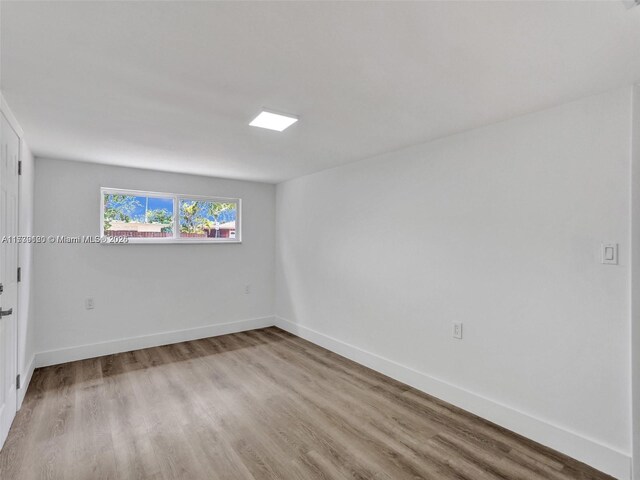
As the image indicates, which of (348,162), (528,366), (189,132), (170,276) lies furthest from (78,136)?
Answer: (528,366)

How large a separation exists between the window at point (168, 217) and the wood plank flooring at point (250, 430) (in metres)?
1.59

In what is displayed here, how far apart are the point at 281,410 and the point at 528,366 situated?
188 centimetres

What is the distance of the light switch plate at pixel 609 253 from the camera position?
76.1 inches

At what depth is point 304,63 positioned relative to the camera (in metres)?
1.64

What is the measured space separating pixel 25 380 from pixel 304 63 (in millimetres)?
3561

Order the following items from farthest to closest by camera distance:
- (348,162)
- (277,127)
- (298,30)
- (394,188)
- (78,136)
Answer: (348,162) < (394,188) < (78,136) < (277,127) < (298,30)

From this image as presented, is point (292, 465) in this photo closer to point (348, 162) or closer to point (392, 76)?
point (392, 76)

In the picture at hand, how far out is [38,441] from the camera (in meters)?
2.23

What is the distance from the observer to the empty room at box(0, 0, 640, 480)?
57.9 inches

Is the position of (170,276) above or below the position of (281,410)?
above

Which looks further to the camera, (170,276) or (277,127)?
(170,276)

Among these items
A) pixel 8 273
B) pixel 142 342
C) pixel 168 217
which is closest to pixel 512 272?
pixel 8 273

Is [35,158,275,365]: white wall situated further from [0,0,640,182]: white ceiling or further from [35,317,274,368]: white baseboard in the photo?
[0,0,640,182]: white ceiling

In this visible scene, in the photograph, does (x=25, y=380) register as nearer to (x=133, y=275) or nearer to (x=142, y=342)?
(x=142, y=342)
